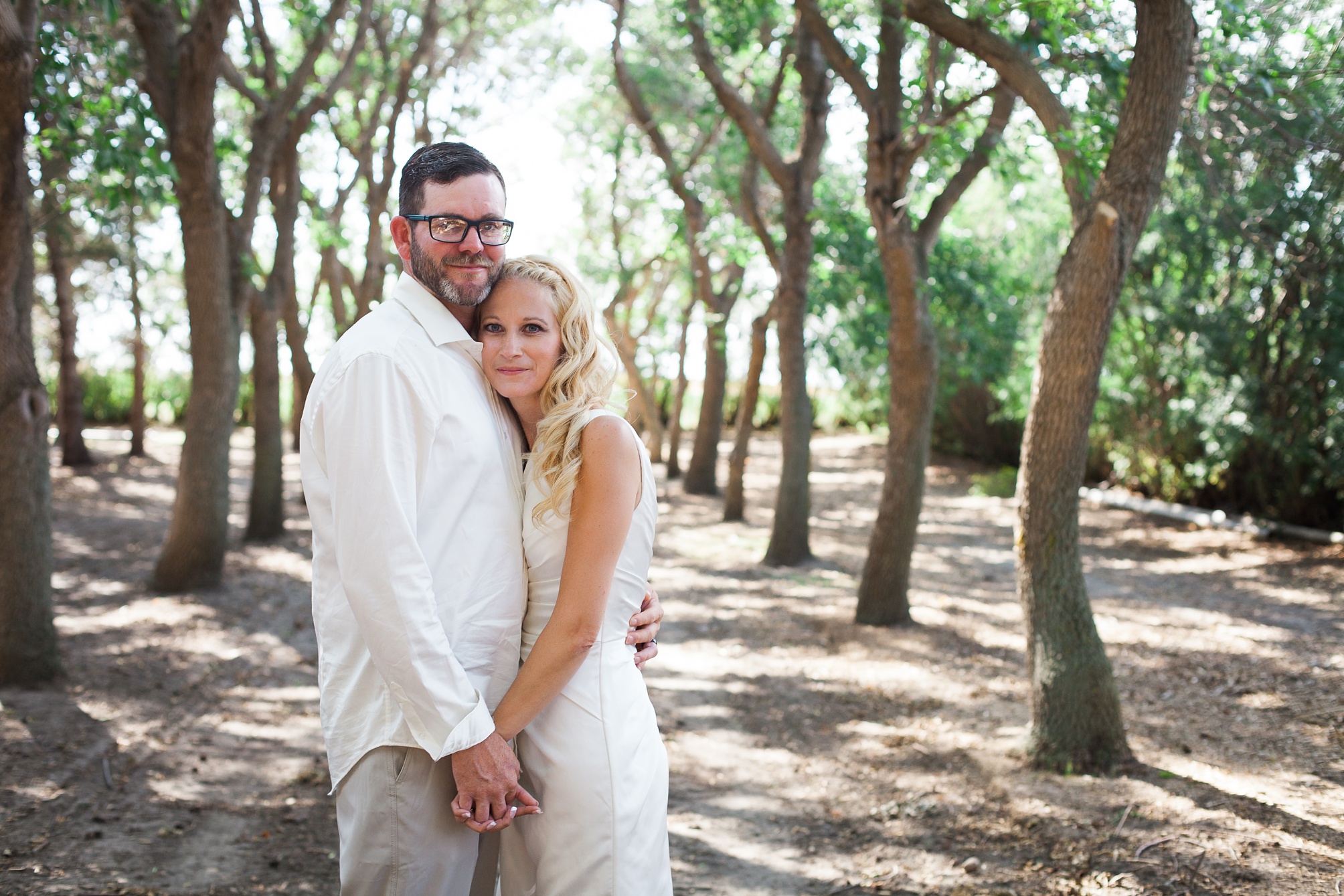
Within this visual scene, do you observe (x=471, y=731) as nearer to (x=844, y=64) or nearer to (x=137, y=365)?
(x=844, y=64)

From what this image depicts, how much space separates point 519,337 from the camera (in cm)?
237

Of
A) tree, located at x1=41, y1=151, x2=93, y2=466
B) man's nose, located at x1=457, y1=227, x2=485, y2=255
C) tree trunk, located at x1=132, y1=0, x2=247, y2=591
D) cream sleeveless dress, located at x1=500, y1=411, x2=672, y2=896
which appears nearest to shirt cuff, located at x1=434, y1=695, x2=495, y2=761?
cream sleeveless dress, located at x1=500, y1=411, x2=672, y2=896

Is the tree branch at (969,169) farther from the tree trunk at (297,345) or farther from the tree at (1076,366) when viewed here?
the tree trunk at (297,345)

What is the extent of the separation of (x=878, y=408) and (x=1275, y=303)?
34.5 ft

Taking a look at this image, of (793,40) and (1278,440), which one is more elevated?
(793,40)

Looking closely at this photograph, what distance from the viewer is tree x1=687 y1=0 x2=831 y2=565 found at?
927 centimetres

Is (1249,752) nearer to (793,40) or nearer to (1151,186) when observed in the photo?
(1151,186)

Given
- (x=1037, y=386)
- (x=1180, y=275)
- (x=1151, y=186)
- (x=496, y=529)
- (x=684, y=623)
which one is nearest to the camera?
(x=496, y=529)

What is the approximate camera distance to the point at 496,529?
7.43 ft

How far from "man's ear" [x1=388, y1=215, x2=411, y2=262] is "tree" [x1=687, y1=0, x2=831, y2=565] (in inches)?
285

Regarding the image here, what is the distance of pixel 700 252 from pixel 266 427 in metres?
5.90

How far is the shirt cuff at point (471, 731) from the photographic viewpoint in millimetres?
2035

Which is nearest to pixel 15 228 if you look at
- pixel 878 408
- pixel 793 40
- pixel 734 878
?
pixel 734 878

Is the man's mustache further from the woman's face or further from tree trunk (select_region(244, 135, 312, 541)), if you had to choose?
tree trunk (select_region(244, 135, 312, 541))
